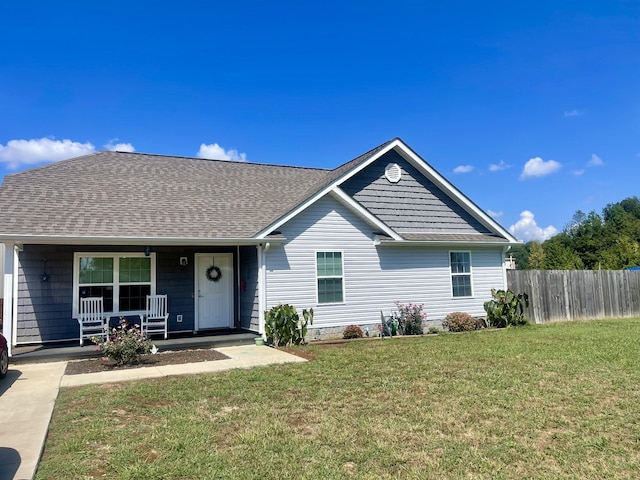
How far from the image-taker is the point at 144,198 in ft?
41.0

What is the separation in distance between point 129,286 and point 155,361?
330 centimetres

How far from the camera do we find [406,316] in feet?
44.3

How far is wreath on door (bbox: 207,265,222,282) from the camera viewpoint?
42.3ft

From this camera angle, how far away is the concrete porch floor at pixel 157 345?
9458mm

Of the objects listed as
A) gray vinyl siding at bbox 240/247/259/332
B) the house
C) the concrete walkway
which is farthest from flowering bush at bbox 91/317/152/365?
gray vinyl siding at bbox 240/247/259/332

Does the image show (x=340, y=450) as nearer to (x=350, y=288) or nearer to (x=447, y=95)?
(x=350, y=288)

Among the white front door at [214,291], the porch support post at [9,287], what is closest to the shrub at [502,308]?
the white front door at [214,291]

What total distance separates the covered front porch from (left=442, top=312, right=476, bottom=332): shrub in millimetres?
6171

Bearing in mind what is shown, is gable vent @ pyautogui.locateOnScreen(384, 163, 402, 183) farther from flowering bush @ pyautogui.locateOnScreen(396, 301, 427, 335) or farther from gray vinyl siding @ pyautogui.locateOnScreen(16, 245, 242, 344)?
gray vinyl siding @ pyautogui.locateOnScreen(16, 245, 242, 344)

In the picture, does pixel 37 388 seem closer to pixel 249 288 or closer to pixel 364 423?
pixel 364 423

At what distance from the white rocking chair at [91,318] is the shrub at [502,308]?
11.5m

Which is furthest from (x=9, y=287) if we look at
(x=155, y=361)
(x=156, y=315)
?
(x=155, y=361)

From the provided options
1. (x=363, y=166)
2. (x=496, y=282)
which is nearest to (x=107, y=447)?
(x=363, y=166)

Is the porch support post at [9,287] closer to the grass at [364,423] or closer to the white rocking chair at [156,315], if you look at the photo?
the white rocking chair at [156,315]
